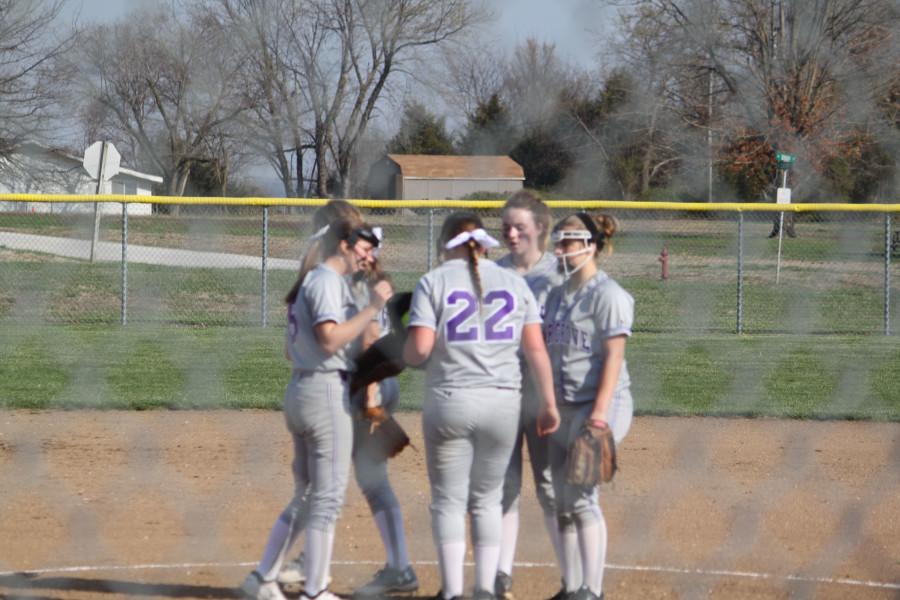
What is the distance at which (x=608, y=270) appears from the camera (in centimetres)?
1161

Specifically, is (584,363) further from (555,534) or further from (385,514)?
(385,514)

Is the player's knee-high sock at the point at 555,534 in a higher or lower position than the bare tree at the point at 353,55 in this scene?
lower

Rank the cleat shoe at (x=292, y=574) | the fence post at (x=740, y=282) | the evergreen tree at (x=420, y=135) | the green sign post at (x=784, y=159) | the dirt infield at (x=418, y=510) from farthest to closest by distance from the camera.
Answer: the fence post at (x=740, y=282) < the dirt infield at (x=418, y=510) < the cleat shoe at (x=292, y=574) < the green sign post at (x=784, y=159) < the evergreen tree at (x=420, y=135)

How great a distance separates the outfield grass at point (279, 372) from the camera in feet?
25.8

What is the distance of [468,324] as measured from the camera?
344 centimetres

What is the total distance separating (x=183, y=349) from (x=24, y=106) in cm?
631

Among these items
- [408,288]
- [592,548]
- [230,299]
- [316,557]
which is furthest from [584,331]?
[230,299]

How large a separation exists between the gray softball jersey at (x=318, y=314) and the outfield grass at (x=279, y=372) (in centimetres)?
428

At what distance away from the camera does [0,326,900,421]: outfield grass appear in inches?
309

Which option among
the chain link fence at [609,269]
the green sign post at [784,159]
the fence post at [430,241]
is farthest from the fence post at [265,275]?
the green sign post at [784,159]

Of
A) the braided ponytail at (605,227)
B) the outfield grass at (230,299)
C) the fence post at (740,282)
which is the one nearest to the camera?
the braided ponytail at (605,227)

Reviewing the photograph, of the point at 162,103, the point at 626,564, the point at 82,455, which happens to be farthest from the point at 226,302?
the point at 162,103

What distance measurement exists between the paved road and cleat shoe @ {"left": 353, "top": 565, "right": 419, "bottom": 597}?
6.97 m

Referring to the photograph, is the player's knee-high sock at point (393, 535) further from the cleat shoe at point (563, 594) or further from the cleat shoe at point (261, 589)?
the cleat shoe at point (563, 594)
